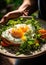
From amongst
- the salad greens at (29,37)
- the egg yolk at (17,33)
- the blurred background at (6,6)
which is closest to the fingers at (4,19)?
the salad greens at (29,37)

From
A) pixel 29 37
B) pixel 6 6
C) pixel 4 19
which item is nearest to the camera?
pixel 29 37

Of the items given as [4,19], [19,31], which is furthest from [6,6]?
[19,31]

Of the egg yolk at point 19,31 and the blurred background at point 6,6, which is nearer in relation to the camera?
the egg yolk at point 19,31

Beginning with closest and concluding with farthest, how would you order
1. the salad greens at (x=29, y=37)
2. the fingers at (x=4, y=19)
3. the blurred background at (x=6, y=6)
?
the salad greens at (x=29, y=37) < the fingers at (x=4, y=19) < the blurred background at (x=6, y=6)

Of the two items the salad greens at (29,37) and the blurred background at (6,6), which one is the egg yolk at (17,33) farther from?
the blurred background at (6,6)

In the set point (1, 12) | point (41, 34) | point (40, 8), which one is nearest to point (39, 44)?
point (41, 34)

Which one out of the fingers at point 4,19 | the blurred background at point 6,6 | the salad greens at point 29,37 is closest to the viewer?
the salad greens at point 29,37

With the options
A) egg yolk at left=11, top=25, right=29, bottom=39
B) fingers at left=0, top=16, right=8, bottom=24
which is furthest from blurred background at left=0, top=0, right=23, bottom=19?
egg yolk at left=11, top=25, right=29, bottom=39

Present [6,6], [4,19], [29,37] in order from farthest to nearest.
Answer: [6,6], [4,19], [29,37]

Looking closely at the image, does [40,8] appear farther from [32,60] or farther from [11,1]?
[11,1]

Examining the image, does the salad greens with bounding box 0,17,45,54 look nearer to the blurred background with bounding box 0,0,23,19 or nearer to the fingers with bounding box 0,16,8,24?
the fingers with bounding box 0,16,8,24

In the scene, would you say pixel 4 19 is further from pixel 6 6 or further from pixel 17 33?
pixel 6 6
